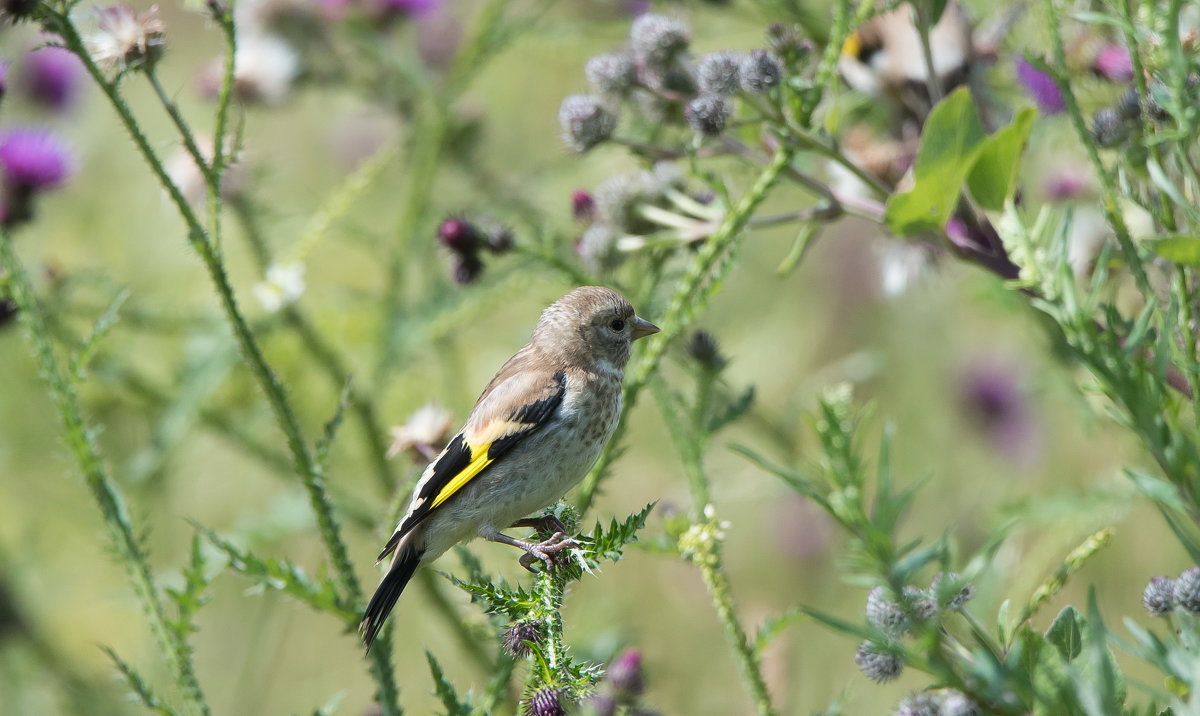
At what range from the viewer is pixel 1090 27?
2.38 metres

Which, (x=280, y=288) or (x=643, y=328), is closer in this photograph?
(x=643, y=328)

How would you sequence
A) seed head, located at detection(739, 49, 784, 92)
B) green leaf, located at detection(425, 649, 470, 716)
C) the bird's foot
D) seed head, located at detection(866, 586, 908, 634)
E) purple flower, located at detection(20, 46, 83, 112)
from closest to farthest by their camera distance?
seed head, located at detection(866, 586, 908, 634), green leaf, located at detection(425, 649, 470, 716), the bird's foot, seed head, located at detection(739, 49, 784, 92), purple flower, located at detection(20, 46, 83, 112)

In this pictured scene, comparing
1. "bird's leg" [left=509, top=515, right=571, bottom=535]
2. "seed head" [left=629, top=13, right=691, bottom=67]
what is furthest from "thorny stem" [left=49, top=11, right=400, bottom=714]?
"seed head" [left=629, top=13, right=691, bottom=67]

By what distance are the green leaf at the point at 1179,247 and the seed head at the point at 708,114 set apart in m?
0.88

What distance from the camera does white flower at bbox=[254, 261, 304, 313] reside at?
3051mm

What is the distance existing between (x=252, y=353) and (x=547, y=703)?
748 millimetres

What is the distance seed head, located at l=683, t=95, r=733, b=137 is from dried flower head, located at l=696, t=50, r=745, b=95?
21 millimetres

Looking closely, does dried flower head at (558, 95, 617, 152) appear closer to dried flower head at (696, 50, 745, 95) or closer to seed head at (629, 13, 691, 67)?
seed head at (629, 13, 691, 67)

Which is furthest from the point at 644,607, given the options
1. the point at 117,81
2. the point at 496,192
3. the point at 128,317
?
Result: the point at 117,81

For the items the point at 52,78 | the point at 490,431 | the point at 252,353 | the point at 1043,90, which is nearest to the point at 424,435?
the point at 490,431

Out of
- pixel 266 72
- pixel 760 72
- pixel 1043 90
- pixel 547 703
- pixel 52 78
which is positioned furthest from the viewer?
pixel 52 78

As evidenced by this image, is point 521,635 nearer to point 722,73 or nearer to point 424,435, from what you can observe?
point 424,435

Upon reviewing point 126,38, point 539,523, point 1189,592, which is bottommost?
point 1189,592

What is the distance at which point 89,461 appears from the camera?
72.3 inches
